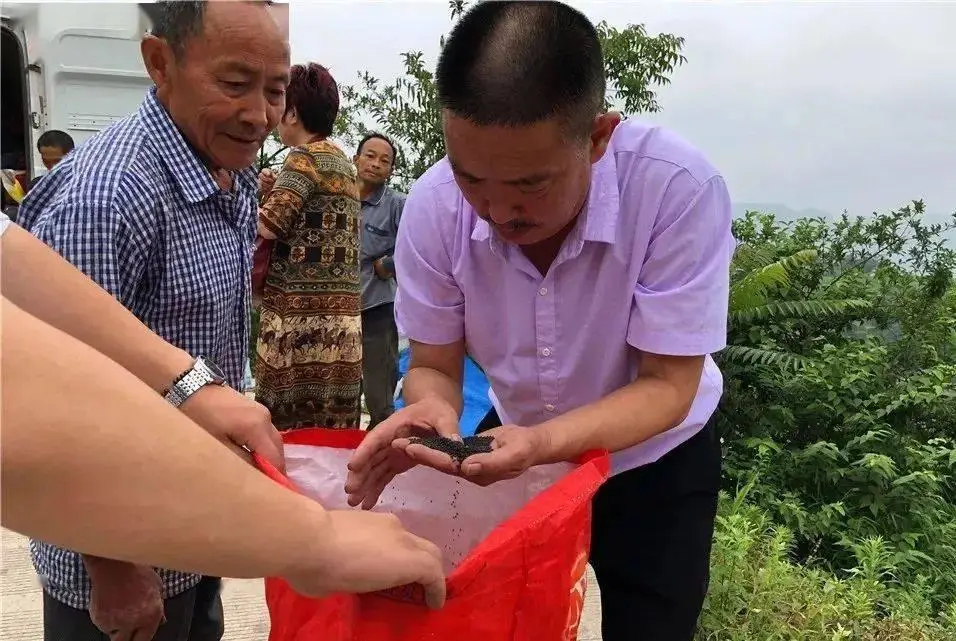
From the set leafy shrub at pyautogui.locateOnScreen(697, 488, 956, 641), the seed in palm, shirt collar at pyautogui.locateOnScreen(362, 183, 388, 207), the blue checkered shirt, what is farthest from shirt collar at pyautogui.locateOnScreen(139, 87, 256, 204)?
shirt collar at pyautogui.locateOnScreen(362, 183, 388, 207)

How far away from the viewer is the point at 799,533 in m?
3.49

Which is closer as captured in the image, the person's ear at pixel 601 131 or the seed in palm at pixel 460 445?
the seed in palm at pixel 460 445

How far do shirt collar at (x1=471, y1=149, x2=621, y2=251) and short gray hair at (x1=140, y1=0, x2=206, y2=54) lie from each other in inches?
23.9

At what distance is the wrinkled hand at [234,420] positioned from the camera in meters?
1.17

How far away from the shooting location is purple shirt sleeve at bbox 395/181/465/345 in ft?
5.01

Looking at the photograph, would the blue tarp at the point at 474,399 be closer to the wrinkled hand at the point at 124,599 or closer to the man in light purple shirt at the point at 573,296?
the man in light purple shirt at the point at 573,296

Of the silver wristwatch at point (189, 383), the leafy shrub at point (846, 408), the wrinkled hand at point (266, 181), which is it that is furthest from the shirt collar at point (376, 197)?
the silver wristwatch at point (189, 383)

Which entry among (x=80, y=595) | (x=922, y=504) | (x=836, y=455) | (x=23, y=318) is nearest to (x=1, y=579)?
(x=80, y=595)

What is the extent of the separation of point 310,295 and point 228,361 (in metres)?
1.36

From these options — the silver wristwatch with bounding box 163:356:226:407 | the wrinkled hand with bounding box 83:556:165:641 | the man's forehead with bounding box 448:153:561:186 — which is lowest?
the wrinkled hand with bounding box 83:556:165:641

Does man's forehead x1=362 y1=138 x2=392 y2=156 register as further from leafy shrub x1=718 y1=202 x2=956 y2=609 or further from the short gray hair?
the short gray hair

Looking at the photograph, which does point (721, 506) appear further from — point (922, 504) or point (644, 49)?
point (644, 49)

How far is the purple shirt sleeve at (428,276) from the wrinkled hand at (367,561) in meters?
0.69

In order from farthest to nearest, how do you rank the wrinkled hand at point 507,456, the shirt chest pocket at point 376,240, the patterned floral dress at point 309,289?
the shirt chest pocket at point 376,240, the patterned floral dress at point 309,289, the wrinkled hand at point 507,456
